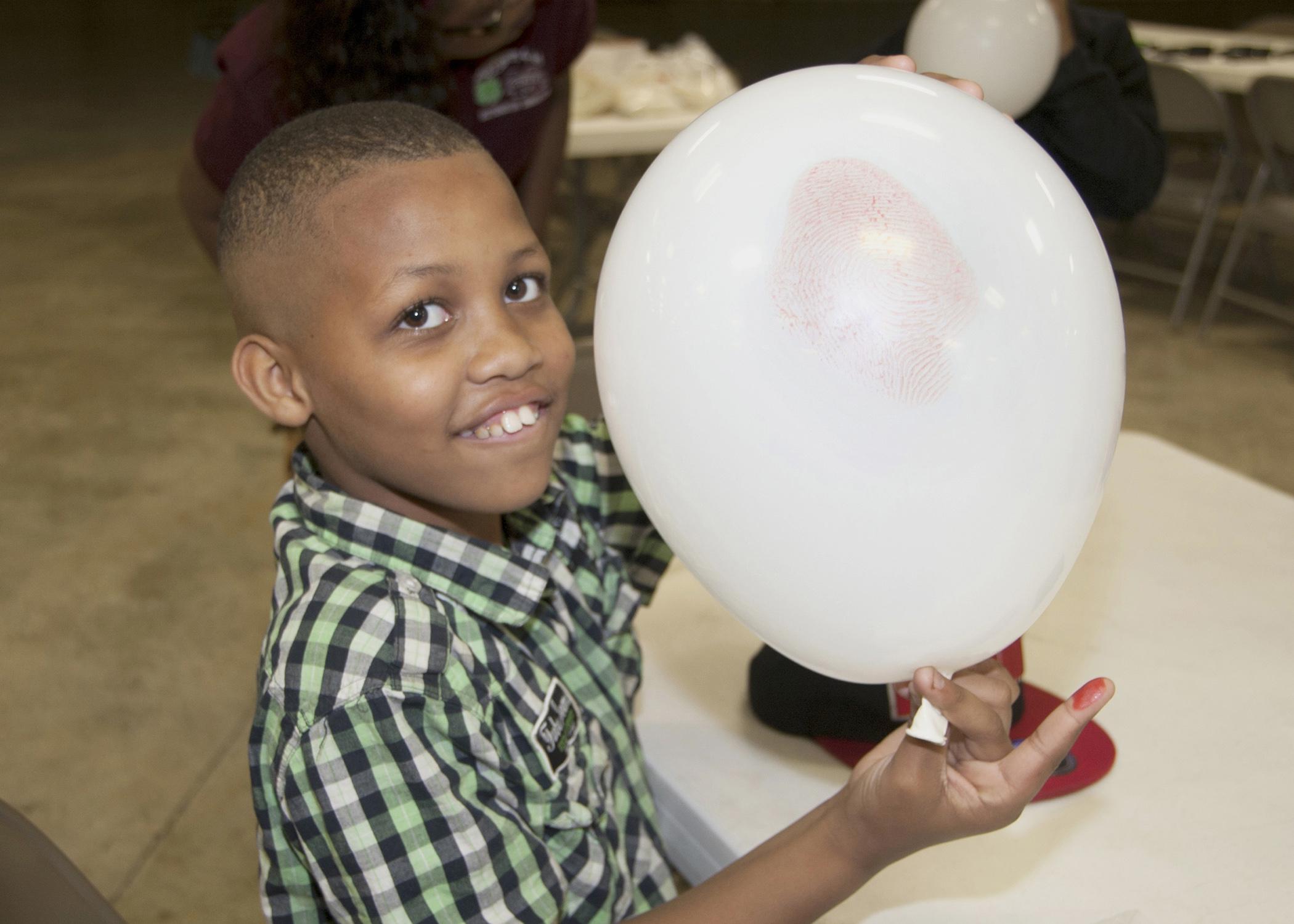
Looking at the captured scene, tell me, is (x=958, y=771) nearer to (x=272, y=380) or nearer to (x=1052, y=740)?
(x=1052, y=740)

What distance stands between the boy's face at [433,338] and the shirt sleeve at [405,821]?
151mm

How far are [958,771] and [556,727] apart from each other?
0.90ft

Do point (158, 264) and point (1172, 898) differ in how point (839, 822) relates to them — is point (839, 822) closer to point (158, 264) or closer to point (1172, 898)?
point (1172, 898)

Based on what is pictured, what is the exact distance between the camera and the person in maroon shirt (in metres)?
1.37

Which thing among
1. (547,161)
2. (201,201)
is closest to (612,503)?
(201,201)

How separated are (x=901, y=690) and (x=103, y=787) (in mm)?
1593

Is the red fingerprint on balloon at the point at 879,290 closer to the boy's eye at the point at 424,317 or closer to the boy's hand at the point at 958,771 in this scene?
the boy's hand at the point at 958,771

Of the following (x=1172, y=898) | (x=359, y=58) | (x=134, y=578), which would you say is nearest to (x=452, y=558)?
(x=1172, y=898)

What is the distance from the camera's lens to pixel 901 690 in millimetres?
720

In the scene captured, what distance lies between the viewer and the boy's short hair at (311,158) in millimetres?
734

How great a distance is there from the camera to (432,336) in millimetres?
712

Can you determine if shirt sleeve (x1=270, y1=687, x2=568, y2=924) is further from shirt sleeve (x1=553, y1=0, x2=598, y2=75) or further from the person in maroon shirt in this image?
shirt sleeve (x1=553, y1=0, x2=598, y2=75)

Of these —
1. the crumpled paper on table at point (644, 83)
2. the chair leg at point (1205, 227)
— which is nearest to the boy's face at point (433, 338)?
the crumpled paper on table at point (644, 83)

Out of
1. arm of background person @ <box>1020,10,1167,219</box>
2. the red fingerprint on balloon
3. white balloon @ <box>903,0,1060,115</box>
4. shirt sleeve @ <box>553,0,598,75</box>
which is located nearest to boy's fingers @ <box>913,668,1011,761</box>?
the red fingerprint on balloon
